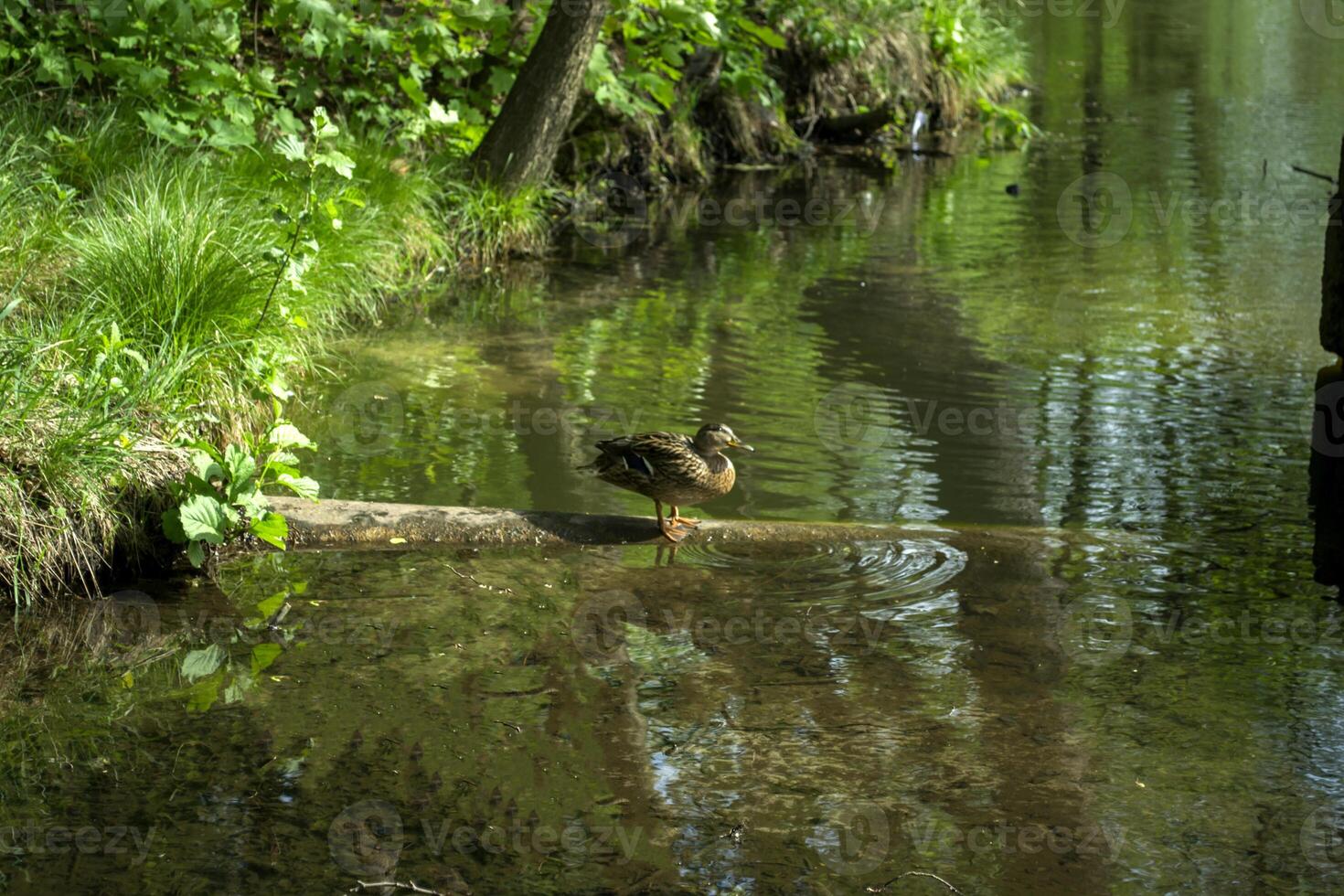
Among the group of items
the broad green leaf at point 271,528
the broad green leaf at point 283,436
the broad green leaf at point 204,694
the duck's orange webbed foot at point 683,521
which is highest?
the broad green leaf at point 283,436

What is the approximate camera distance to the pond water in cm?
342

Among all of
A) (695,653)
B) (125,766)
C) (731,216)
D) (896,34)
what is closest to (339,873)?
(125,766)

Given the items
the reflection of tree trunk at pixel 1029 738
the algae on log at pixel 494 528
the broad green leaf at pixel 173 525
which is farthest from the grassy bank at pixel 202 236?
the reflection of tree trunk at pixel 1029 738

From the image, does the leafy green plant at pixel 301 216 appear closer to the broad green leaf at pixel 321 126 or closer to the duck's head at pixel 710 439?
the broad green leaf at pixel 321 126

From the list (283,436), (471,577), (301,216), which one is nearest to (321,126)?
(301,216)

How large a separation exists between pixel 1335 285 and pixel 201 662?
5308 mm

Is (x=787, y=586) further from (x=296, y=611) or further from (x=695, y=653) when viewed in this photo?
(x=296, y=611)

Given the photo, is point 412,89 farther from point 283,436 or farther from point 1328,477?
point 1328,477

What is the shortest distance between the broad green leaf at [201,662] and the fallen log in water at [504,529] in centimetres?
90

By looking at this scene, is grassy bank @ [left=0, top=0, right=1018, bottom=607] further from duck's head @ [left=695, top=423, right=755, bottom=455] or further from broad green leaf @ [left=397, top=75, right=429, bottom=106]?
duck's head @ [left=695, top=423, right=755, bottom=455]

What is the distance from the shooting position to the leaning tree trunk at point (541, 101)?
1046 centimetres

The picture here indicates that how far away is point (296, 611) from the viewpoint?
4719 mm

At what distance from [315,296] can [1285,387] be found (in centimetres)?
539

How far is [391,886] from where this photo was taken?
319 centimetres
